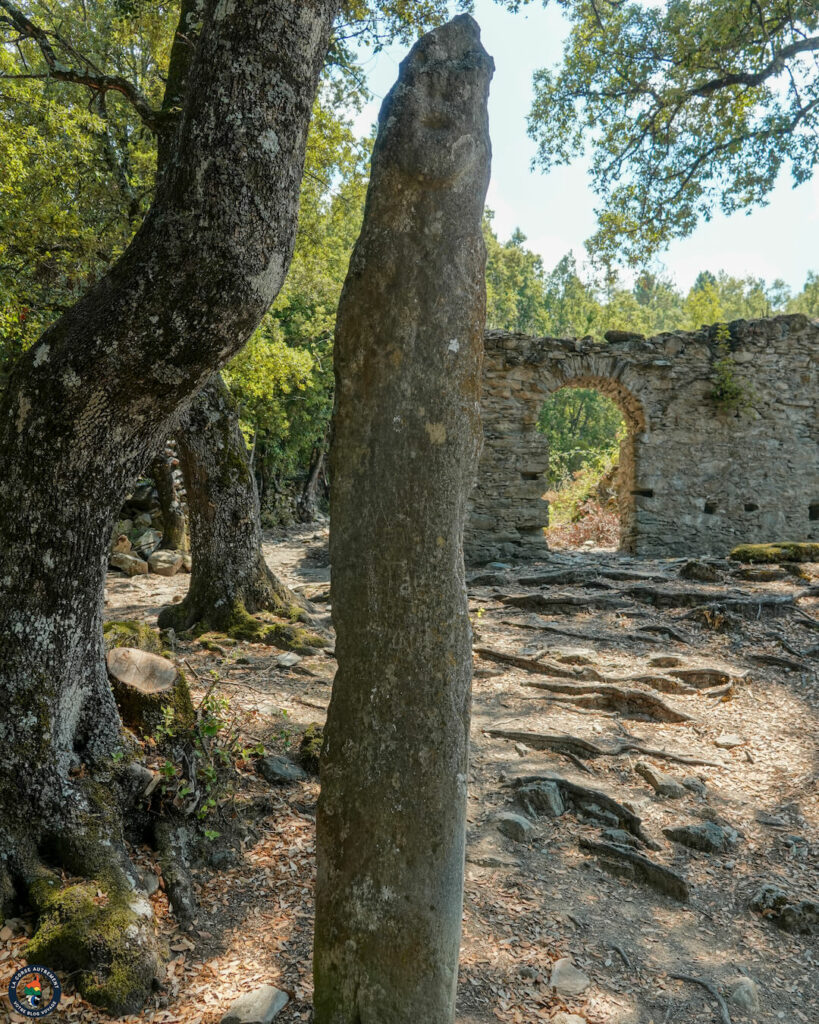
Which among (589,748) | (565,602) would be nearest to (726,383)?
(565,602)

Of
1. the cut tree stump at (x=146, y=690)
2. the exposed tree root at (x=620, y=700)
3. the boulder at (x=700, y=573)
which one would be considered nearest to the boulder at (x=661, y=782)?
the exposed tree root at (x=620, y=700)

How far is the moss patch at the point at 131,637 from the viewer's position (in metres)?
4.25

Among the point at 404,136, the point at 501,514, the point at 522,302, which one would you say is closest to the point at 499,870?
the point at 404,136

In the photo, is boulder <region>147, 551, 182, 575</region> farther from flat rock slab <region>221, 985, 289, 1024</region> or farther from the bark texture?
the bark texture

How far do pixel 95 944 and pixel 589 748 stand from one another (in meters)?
3.55

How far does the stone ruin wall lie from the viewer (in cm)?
1191

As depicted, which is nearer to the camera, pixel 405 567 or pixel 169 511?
pixel 405 567

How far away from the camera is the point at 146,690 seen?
12.1 ft

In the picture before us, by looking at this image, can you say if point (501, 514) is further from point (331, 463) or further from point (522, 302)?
point (522, 302)

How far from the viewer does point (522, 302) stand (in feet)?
144

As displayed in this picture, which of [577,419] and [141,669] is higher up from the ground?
[577,419]

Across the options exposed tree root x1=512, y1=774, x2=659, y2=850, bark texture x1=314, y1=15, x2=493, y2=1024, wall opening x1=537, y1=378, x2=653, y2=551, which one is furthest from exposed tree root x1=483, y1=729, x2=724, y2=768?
wall opening x1=537, y1=378, x2=653, y2=551

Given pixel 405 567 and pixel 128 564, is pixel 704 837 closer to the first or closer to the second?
pixel 405 567

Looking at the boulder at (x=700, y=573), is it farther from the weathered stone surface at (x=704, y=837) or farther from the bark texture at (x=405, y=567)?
the bark texture at (x=405, y=567)
